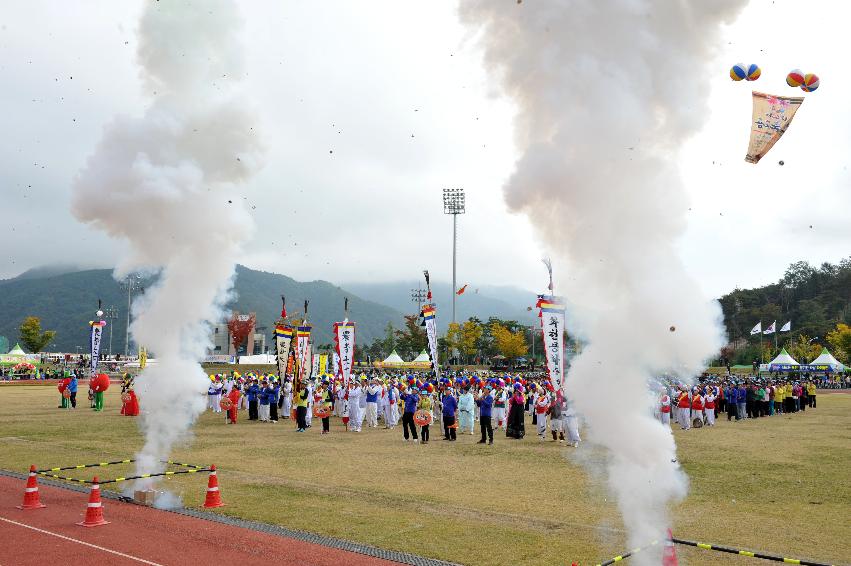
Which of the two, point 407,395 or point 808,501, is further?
point 407,395

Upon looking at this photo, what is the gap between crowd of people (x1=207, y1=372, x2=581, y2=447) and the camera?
79.3 ft

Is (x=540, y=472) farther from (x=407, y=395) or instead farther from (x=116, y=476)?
(x=116, y=476)

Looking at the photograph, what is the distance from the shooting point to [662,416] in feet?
88.8

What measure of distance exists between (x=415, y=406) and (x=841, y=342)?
84.2 meters

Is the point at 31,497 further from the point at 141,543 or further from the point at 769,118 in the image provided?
the point at 769,118

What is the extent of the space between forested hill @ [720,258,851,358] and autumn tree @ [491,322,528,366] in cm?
4030

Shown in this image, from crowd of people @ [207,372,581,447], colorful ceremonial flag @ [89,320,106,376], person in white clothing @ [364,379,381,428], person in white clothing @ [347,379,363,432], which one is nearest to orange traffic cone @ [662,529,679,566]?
crowd of people @ [207,372,581,447]

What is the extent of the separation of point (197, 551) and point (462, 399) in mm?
17935

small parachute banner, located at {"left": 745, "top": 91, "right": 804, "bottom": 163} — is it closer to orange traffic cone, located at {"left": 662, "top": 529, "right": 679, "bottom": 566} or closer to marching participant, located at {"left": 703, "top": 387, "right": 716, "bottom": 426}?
orange traffic cone, located at {"left": 662, "top": 529, "right": 679, "bottom": 566}

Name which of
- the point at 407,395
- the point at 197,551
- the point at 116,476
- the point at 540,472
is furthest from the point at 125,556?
the point at 407,395

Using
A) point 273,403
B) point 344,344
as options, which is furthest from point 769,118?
point 344,344

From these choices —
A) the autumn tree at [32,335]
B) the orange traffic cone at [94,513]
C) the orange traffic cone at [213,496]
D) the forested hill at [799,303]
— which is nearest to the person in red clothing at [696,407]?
the orange traffic cone at [213,496]

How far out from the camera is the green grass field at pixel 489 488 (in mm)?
10836

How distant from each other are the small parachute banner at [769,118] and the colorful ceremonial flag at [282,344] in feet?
85.3
